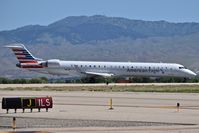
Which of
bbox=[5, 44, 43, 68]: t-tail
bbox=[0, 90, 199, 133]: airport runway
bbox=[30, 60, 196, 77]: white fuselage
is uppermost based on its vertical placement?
bbox=[5, 44, 43, 68]: t-tail

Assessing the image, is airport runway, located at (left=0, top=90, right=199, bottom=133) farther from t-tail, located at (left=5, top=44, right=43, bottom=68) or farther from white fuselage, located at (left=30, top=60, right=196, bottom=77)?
t-tail, located at (left=5, top=44, right=43, bottom=68)

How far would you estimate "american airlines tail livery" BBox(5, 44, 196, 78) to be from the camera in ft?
298

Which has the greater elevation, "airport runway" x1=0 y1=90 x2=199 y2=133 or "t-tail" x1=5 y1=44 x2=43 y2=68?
"t-tail" x1=5 y1=44 x2=43 y2=68

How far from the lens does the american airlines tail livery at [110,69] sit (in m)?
90.8

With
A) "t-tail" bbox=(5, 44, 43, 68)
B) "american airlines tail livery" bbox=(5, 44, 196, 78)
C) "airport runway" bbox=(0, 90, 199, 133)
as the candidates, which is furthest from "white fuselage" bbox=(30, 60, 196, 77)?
"airport runway" bbox=(0, 90, 199, 133)

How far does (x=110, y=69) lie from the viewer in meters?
93.7

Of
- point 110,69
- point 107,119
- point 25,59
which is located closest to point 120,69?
point 110,69

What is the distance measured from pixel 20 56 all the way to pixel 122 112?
6465 cm

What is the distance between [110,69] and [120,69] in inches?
65.5

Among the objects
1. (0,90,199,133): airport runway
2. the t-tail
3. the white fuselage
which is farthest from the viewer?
the t-tail

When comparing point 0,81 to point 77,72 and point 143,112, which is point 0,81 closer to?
point 77,72

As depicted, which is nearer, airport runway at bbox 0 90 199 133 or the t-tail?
airport runway at bbox 0 90 199 133

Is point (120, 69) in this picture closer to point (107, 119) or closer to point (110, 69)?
point (110, 69)

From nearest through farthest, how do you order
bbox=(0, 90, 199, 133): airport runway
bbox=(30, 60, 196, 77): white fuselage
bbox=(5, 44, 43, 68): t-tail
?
1. bbox=(0, 90, 199, 133): airport runway
2. bbox=(30, 60, 196, 77): white fuselage
3. bbox=(5, 44, 43, 68): t-tail
